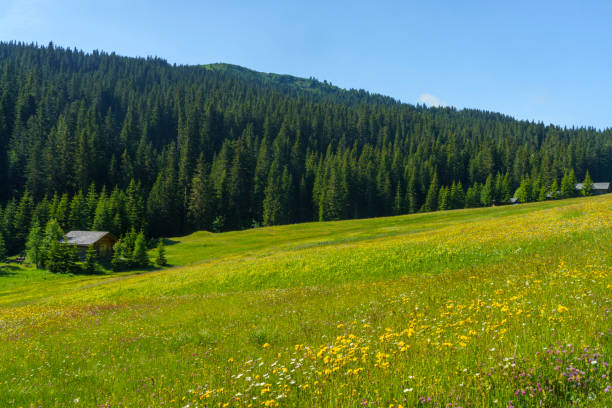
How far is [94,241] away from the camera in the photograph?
229 ft

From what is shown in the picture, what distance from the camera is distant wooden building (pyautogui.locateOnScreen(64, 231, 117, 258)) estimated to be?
2753 inches

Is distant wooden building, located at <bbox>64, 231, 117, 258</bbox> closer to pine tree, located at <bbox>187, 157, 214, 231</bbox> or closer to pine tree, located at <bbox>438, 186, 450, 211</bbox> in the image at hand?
pine tree, located at <bbox>187, 157, 214, 231</bbox>

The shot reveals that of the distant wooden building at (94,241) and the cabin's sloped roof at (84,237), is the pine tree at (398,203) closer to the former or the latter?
the distant wooden building at (94,241)

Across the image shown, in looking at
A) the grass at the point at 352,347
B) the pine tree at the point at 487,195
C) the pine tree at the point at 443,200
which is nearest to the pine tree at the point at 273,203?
the pine tree at the point at 443,200

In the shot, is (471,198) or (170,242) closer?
(170,242)

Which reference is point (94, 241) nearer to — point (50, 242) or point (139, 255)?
point (50, 242)

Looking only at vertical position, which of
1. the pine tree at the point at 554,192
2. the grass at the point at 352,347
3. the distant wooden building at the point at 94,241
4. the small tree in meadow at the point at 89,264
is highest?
the pine tree at the point at 554,192

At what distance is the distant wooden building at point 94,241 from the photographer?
6994 cm

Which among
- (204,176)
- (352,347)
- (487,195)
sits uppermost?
(204,176)

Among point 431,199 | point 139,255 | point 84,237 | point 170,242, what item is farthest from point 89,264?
point 431,199

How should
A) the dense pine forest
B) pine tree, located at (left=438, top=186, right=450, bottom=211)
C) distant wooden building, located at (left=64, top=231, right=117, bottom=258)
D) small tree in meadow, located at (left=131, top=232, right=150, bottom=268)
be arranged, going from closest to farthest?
small tree in meadow, located at (left=131, top=232, right=150, bottom=268) → distant wooden building, located at (left=64, top=231, right=117, bottom=258) → the dense pine forest → pine tree, located at (left=438, top=186, right=450, bottom=211)

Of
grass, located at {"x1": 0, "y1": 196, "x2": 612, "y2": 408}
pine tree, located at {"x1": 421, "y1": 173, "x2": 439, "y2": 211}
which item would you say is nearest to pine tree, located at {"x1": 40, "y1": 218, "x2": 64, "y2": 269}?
grass, located at {"x1": 0, "y1": 196, "x2": 612, "y2": 408}

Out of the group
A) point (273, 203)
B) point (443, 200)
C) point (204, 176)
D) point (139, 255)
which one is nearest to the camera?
point (139, 255)

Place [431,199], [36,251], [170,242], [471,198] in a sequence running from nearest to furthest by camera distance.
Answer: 1. [36,251]
2. [170,242]
3. [471,198]
4. [431,199]
